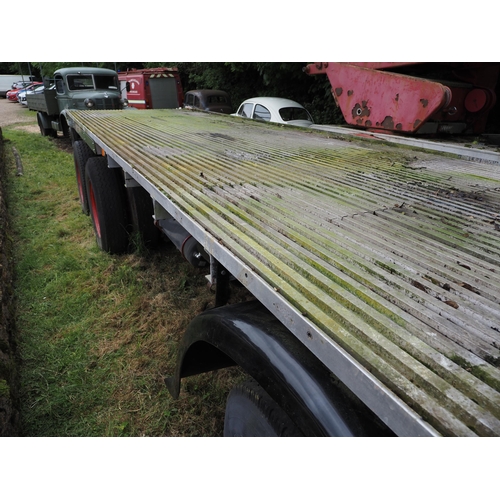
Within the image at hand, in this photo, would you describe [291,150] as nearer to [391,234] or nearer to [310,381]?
[391,234]

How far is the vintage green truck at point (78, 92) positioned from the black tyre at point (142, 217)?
327 inches

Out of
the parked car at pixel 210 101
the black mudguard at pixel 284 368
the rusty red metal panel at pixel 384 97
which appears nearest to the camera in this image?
the black mudguard at pixel 284 368

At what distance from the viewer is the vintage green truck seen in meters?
11.3

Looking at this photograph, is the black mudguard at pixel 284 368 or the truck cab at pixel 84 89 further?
the truck cab at pixel 84 89

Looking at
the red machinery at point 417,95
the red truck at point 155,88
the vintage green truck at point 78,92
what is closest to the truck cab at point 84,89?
the vintage green truck at point 78,92

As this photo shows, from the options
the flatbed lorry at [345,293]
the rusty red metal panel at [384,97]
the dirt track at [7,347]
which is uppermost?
the rusty red metal panel at [384,97]

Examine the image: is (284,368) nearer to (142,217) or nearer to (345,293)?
(345,293)

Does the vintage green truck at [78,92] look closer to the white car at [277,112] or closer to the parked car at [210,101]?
the parked car at [210,101]

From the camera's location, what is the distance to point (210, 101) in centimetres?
1232

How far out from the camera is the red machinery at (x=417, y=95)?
181 inches

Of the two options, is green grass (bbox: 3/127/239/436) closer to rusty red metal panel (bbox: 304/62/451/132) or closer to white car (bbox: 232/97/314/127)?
rusty red metal panel (bbox: 304/62/451/132)

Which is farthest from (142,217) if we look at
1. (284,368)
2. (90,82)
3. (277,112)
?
(90,82)

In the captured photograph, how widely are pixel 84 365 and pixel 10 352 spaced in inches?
19.9

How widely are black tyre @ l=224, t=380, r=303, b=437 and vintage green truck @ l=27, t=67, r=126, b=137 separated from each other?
11288 millimetres
